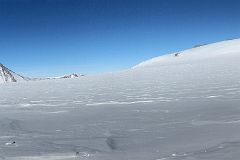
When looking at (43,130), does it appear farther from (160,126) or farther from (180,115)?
(180,115)

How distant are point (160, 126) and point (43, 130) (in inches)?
79.9

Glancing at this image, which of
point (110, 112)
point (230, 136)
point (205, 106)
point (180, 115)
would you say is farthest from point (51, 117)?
point (230, 136)

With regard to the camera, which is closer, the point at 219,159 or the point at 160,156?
the point at 219,159

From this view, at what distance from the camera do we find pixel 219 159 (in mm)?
3924

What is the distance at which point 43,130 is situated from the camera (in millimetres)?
6641

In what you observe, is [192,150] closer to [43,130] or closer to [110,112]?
[43,130]

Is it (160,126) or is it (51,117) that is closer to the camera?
(160,126)

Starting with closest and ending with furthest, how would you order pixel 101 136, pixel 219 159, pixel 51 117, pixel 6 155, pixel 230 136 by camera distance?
pixel 219 159, pixel 6 155, pixel 230 136, pixel 101 136, pixel 51 117

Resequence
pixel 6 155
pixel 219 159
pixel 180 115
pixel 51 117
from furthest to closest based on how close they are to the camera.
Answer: pixel 51 117 < pixel 180 115 < pixel 6 155 < pixel 219 159

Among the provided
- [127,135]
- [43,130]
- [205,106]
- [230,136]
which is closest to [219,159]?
[230,136]

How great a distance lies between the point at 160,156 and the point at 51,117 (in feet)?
15.3

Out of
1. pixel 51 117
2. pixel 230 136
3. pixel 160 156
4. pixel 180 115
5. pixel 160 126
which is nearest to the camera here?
pixel 160 156

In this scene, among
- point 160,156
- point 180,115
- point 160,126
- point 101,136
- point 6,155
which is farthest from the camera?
point 180,115

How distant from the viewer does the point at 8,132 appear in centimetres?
653
